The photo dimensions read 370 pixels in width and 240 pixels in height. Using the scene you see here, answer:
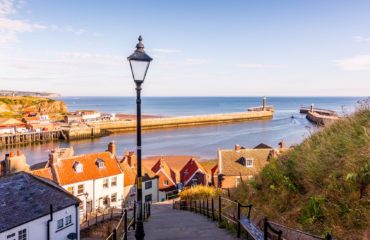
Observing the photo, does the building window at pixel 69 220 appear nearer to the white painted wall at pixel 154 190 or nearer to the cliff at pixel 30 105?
the white painted wall at pixel 154 190

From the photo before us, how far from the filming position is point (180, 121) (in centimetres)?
12175

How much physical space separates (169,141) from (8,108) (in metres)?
94.8

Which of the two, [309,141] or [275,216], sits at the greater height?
[309,141]

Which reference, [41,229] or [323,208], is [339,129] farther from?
[41,229]

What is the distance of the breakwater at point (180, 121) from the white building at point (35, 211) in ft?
273

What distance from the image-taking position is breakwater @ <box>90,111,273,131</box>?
107 meters

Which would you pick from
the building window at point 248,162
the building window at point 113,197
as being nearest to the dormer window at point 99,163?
the building window at point 113,197

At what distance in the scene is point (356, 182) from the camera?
6.87m

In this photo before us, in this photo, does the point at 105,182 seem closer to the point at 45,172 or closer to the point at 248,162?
the point at 45,172

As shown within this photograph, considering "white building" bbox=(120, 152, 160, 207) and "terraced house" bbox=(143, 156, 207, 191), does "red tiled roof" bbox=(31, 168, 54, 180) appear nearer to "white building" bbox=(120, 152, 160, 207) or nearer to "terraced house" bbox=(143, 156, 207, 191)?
"white building" bbox=(120, 152, 160, 207)

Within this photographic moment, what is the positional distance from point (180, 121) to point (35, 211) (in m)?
103

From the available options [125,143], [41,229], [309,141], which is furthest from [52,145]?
[309,141]

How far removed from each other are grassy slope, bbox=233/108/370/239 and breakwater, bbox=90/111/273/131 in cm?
9746

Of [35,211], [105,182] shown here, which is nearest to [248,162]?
[105,182]
